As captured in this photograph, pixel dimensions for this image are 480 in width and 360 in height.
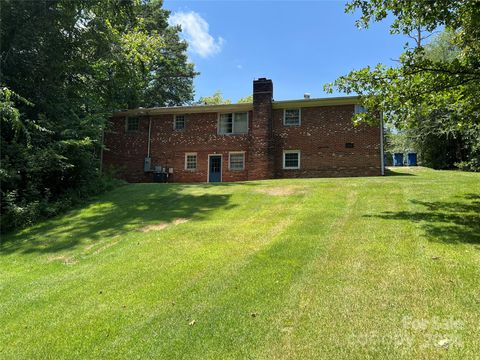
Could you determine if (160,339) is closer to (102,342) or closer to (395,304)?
(102,342)

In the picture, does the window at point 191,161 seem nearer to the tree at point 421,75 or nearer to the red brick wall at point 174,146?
the red brick wall at point 174,146

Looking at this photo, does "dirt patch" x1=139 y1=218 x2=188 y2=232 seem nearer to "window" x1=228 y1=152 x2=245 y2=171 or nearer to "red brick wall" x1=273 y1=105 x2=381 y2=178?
"red brick wall" x1=273 y1=105 x2=381 y2=178

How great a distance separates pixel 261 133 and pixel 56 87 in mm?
10097

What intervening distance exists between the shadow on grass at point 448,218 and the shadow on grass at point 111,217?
501cm

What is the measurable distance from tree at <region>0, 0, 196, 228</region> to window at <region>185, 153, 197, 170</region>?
16.8 feet

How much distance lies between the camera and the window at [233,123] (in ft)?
71.8

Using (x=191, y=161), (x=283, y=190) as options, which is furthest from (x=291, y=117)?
(x=283, y=190)

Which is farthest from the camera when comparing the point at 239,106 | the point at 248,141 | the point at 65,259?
the point at 239,106

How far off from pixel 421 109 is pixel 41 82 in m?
13.8

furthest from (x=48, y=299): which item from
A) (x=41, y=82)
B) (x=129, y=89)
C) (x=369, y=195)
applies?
(x=129, y=89)

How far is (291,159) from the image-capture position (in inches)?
824

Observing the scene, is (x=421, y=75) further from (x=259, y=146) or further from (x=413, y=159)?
(x=413, y=159)

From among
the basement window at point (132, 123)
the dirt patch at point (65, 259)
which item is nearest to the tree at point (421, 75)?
the dirt patch at point (65, 259)

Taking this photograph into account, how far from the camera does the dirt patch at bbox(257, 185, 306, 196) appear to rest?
12758 millimetres
